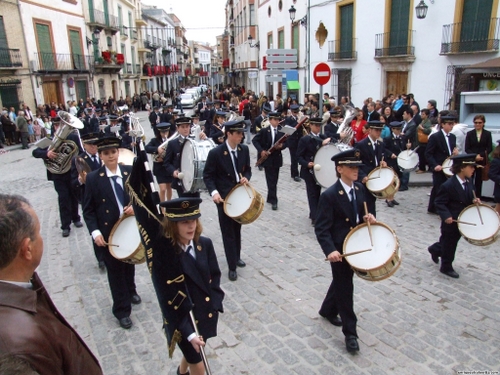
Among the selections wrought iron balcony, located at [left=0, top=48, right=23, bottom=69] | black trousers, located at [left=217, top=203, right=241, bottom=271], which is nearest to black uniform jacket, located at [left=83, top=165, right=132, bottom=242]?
black trousers, located at [left=217, top=203, right=241, bottom=271]

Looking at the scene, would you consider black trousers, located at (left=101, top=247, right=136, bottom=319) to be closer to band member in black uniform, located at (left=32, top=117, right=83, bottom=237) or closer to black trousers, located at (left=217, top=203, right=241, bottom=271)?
black trousers, located at (left=217, top=203, right=241, bottom=271)

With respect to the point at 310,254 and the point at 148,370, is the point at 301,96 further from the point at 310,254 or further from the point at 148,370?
the point at 148,370

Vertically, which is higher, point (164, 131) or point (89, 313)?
point (164, 131)

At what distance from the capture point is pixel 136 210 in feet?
8.39

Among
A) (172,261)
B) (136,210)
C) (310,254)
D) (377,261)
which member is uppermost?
(136,210)

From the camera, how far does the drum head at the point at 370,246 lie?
12.4ft

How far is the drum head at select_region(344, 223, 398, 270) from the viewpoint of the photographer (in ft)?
12.4

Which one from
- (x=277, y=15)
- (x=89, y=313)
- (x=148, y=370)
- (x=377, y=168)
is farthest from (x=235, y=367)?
(x=277, y=15)

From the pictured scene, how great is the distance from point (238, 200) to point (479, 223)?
3179 mm

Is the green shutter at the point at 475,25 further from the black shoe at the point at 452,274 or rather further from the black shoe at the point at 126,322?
the black shoe at the point at 126,322

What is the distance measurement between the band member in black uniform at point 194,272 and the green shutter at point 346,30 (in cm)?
2047

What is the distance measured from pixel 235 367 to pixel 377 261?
1.73 metres

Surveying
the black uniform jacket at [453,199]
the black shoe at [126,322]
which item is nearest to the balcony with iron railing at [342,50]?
the black uniform jacket at [453,199]

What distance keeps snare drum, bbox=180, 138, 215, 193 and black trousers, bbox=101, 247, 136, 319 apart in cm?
303
